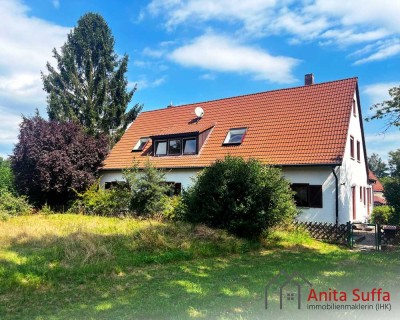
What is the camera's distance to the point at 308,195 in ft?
54.4

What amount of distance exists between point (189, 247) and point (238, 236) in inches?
109

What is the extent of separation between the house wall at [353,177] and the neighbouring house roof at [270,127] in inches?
46.9

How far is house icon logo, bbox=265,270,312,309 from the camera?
586 centimetres

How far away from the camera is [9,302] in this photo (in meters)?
5.99

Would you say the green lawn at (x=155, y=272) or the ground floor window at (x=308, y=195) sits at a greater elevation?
the ground floor window at (x=308, y=195)

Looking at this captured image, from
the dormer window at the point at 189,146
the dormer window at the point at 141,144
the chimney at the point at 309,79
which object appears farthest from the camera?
the dormer window at the point at 141,144

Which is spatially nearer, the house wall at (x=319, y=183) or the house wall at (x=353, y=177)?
the house wall at (x=319, y=183)

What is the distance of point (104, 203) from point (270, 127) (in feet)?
35.3

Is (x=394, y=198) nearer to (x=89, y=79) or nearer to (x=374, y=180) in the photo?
(x=374, y=180)

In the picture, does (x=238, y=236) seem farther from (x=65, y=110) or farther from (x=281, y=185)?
(x=65, y=110)

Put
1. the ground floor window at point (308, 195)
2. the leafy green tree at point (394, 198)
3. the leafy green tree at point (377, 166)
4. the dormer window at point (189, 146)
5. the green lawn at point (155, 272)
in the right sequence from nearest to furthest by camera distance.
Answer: the green lawn at point (155, 272), the leafy green tree at point (394, 198), the ground floor window at point (308, 195), the dormer window at point (189, 146), the leafy green tree at point (377, 166)

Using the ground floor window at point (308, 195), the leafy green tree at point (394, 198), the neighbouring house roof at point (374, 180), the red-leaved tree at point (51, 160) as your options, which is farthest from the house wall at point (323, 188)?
the red-leaved tree at point (51, 160)

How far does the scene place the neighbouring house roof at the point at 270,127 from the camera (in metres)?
17.4

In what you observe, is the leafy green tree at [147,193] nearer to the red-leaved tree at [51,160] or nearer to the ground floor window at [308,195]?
the red-leaved tree at [51,160]
